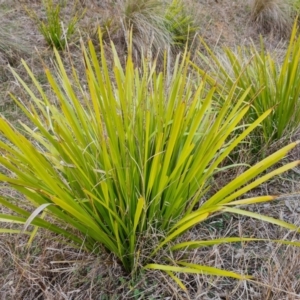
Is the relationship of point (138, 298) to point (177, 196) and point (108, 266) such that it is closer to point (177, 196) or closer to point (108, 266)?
point (108, 266)

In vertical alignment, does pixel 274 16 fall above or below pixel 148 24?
below

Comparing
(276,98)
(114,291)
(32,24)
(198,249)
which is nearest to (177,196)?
(198,249)

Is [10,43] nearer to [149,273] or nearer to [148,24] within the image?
[148,24]

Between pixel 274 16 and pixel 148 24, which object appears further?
pixel 274 16

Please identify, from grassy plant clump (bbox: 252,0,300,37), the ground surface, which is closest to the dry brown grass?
grassy plant clump (bbox: 252,0,300,37)

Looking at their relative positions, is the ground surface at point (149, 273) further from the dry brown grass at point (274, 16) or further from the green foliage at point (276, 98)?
the dry brown grass at point (274, 16)

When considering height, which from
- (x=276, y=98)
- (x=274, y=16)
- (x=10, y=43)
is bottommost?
(x=274, y=16)

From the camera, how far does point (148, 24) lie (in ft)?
10.0

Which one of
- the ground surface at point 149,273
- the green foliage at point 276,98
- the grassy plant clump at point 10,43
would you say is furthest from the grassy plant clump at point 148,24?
the ground surface at point 149,273

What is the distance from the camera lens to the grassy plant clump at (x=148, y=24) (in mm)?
3029

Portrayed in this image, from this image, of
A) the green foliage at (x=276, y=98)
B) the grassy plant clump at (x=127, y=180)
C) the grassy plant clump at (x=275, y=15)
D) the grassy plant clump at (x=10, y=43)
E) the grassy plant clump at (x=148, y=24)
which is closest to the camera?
the grassy plant clump at (x=127, y=180)

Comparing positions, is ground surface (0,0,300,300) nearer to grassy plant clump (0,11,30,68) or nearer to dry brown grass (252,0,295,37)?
grassy plant clump (0,11,30,68)

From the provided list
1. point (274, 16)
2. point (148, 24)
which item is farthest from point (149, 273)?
point (274, 16)

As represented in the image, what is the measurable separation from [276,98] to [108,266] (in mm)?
1122
